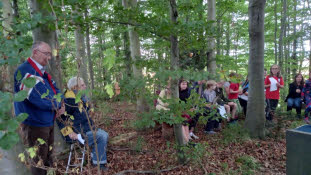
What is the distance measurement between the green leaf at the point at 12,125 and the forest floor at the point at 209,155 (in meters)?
2.13

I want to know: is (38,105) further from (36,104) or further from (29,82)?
(29,82)

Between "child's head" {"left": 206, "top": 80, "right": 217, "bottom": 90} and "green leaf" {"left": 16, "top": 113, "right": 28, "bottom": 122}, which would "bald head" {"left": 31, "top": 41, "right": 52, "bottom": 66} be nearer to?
"green leaf" {"left": 16, "top": 113, "right": 28, "bottom": 122}

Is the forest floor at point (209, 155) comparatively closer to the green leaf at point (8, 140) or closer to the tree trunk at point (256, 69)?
the tree trunk at point (256, 69)

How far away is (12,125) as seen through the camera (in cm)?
81

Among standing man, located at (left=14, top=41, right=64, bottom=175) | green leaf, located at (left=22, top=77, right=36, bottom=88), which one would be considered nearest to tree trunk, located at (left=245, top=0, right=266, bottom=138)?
standing man, located at (left=14, top=41, right=64, bottom=175)

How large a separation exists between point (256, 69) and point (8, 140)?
4961 mm

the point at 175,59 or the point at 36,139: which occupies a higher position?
the point at 175,59

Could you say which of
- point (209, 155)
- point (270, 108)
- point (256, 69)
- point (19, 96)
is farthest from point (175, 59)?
point (270, 108)

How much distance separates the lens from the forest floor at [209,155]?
333 centimetres

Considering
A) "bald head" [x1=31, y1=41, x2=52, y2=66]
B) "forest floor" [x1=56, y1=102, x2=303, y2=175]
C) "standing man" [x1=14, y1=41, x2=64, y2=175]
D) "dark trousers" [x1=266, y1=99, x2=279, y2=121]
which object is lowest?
"forest floor" [x1=56, y1=102, x2=303, y2=175]

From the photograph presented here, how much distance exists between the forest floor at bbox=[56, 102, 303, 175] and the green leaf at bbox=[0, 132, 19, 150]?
2108mm

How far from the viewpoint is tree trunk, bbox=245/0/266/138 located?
445 centimetres

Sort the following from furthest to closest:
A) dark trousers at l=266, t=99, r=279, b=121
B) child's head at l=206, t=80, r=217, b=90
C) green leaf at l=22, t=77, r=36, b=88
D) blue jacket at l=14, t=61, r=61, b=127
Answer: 1. dark trousers at l=266, t=99, r=279, b=121
2. child's head at l=206, t=80, r=217, b=90
3. blue jacket at l=14, t=61, r=61, b=127
4. green leaf at l=22, t=77, r=36, b=88

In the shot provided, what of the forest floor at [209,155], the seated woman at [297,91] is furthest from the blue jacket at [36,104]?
the seated woman at [297,91]
